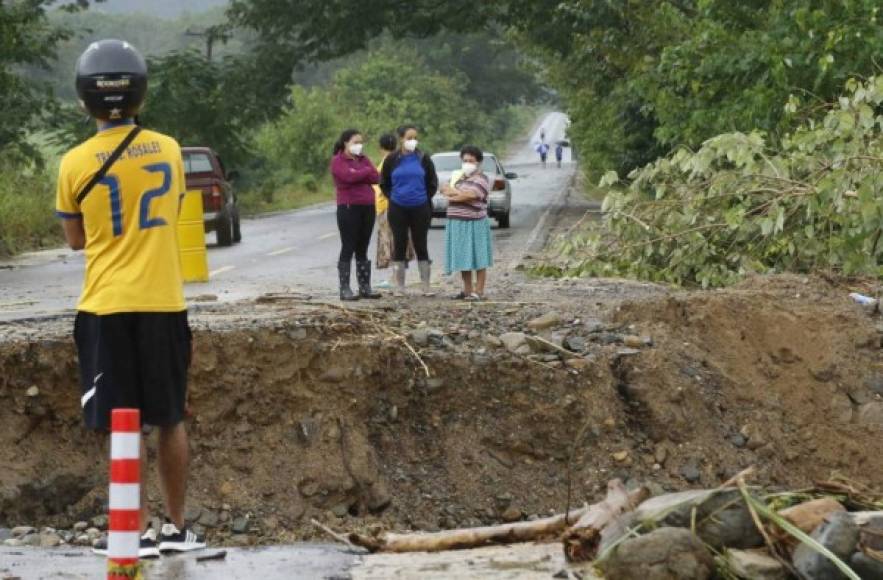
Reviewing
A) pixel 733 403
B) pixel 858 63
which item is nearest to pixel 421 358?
pixel 733 403

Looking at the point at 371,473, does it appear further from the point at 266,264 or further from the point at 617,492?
→ the point at 266,264

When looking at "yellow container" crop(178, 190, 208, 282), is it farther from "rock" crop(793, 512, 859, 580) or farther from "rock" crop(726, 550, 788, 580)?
"rock" crop(793, 512, 859, 580)

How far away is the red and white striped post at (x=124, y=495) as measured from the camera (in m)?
4.98

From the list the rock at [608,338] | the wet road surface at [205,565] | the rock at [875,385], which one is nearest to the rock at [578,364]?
the rock at [608,338]

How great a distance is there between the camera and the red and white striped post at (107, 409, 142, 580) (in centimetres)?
498

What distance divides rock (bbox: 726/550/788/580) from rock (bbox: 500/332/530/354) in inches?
170

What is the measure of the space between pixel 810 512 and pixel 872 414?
15.0ft

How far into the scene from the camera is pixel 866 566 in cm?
582

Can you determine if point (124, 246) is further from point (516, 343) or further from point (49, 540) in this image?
point (516, 343)

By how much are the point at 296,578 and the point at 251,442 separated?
3.06 m

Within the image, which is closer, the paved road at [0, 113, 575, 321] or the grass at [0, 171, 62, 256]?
the paved road at [0, 113, 575, 321]

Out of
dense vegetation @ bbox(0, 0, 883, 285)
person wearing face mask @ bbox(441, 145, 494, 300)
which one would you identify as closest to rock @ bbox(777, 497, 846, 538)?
dense vegetation @ bbox(0, 0, 883, 285)

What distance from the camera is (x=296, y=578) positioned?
6.46 m

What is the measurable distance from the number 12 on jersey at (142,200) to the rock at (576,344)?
4562 mm
